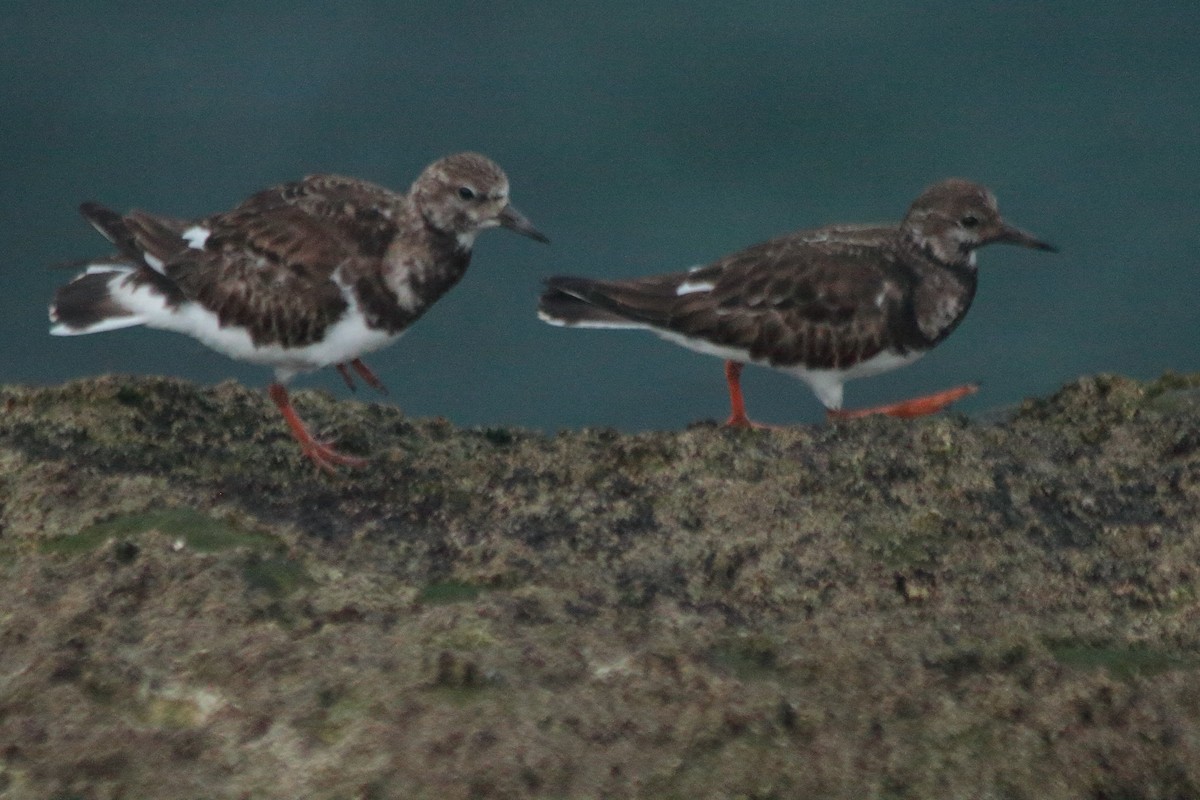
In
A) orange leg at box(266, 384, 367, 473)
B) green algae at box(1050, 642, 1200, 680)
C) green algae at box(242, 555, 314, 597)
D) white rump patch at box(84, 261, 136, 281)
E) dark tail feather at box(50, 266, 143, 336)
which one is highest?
white rump patch at box(84, 261, 136, 281)

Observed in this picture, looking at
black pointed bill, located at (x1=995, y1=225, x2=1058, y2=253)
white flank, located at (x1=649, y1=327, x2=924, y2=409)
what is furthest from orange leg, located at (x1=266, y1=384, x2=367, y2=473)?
black pointed bill, located at (x1=995, y1=225, x2=1058, y2=253)

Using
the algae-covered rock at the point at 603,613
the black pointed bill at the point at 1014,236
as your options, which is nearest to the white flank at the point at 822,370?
the black pointed bill at the point at 1014,236

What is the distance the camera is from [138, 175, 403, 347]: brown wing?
253 inches

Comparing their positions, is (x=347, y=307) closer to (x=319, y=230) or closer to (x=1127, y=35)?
(x=319, y=230)

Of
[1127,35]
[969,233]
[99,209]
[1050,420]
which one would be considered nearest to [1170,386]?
[1050,420]

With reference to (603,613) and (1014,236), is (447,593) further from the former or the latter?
(1014,236)

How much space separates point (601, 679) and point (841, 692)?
20.9 inches

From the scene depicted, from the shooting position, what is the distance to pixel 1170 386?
629cm

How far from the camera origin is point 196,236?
6.71m

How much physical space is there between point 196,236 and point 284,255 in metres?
0.49

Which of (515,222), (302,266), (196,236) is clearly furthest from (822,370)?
(196,236)

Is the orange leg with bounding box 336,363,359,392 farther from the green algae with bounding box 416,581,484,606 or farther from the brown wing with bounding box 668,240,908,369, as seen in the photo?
the green algae with bounding box 416,581,484,606

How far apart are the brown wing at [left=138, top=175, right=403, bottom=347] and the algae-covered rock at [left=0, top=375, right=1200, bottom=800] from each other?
2.71 feet

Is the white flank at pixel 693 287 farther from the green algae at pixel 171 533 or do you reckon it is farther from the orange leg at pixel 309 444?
the green algae at pixel 171 533
